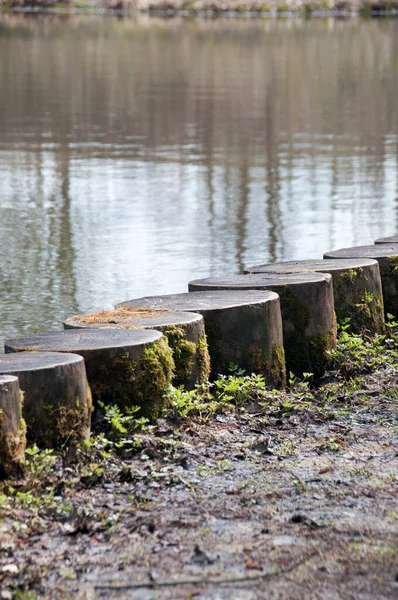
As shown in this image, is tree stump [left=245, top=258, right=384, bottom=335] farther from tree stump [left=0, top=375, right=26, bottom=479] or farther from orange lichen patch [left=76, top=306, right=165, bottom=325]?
tree stump [left=0, top=375, right=26, bottom=479]

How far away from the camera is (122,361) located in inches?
201

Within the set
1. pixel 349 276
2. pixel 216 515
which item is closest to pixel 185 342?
pixel 216 515

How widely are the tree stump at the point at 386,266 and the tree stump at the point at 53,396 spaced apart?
2.99 m

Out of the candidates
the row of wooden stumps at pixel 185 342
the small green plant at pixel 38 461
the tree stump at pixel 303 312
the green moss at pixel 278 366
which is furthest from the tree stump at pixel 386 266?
the small green plant at pixel 38 461

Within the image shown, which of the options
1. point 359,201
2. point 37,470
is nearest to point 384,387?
point 37,470

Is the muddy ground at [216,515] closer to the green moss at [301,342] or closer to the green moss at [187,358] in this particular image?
the green moss at [187,358]

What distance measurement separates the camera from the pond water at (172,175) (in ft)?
33.3

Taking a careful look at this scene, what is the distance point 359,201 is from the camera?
44.4 ft

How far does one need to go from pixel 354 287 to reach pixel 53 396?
8.97 feet

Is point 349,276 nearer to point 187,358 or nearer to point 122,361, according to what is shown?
point 187,358

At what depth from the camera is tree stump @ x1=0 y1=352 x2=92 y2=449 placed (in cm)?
468

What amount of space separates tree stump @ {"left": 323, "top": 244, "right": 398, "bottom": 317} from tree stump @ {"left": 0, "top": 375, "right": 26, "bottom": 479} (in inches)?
132

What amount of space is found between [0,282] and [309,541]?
243 inches

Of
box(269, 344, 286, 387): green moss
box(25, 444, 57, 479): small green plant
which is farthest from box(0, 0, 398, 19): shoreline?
box(25, 444, 57, 479): small green plant
